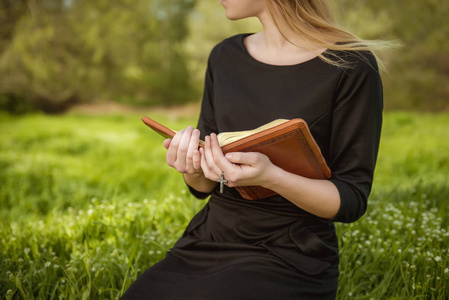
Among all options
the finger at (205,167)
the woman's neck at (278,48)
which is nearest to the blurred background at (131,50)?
the woman's neck at (278,48)

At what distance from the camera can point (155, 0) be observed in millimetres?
19703

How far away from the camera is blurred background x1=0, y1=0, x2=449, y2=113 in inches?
506

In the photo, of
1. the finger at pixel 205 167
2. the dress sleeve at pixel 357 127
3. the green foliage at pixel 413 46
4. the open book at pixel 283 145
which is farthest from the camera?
the green foliage at pixel 413 46

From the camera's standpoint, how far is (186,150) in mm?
1439

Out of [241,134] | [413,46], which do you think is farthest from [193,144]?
[413,46]

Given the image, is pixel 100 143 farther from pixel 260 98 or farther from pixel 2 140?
pixel 260 98

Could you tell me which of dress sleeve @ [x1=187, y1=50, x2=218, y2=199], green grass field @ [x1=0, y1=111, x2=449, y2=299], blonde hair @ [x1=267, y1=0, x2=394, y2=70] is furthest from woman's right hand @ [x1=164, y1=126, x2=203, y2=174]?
green grass field @ [x1=0, y1=111, x2=449, y2=299]

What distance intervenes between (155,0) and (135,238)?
1868 centimetres

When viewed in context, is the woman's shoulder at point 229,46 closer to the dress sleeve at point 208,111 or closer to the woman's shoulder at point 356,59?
the dress sleeve at point 208,111

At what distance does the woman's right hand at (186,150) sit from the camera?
1419mm

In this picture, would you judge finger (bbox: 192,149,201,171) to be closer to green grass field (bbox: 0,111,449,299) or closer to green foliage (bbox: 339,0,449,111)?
green grass field (bbox: 0,111,449,299)

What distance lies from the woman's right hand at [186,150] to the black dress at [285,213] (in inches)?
12.9

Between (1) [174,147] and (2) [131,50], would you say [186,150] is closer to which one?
(1) [174,147]

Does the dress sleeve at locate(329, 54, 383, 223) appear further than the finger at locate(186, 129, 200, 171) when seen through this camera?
Yes
